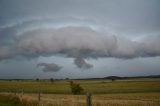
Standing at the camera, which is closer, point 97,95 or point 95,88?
point 97,95

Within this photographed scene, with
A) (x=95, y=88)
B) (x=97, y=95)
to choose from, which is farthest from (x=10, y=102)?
(x=95, y=88)

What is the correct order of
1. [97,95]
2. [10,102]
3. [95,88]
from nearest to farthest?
1. [10,102]
2. [97,95]
3. [95,88]

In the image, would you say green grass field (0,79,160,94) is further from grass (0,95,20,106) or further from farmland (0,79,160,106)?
grass (0,95,20,106)

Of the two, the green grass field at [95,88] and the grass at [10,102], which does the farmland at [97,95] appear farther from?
the grass at [10,102]

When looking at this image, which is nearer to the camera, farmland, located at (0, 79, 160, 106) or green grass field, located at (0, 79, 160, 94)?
farmland, located at (0, 79, 160, 106)

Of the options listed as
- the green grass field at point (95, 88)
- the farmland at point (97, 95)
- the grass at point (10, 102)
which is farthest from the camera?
the green grass field at point (95, 88)

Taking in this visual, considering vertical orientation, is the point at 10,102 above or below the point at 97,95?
above

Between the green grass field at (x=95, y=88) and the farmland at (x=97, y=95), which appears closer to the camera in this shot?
the farmland at (x=97, y=95)

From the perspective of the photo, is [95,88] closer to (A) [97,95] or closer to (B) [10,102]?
(A) [97,95]

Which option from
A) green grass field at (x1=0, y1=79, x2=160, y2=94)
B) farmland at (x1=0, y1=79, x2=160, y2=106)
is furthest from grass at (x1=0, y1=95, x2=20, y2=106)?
green grass field at (x1=0, y1=79, x2=160, y2=94)

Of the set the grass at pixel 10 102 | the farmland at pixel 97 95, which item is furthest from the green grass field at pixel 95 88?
the grass at pixel 10 102

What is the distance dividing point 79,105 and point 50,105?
122 inches

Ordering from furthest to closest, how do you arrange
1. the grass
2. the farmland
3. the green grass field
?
the green grass field
the grass
the farmland

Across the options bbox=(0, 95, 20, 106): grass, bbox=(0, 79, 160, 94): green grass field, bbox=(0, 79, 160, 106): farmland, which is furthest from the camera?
bbox=(0, 79, 160, 94): green grass field
